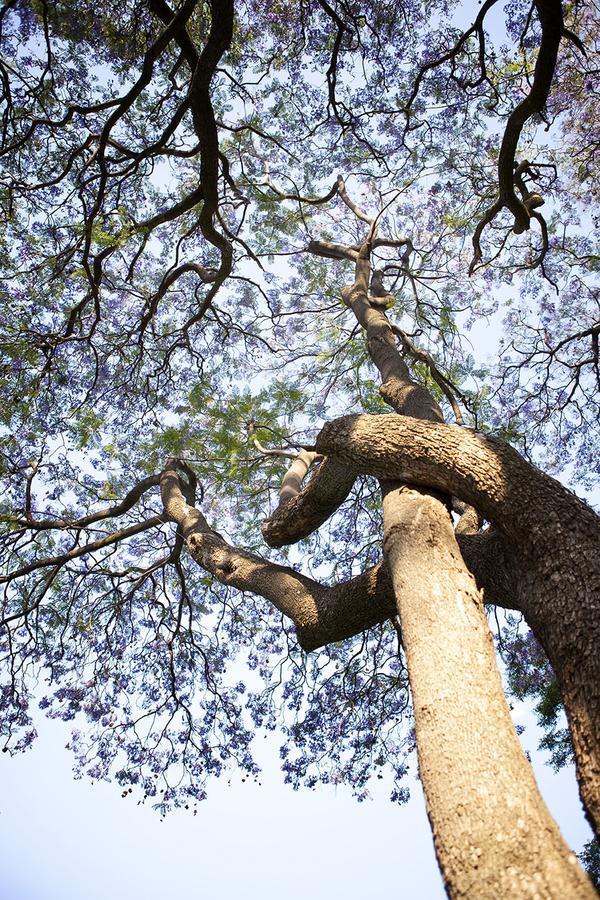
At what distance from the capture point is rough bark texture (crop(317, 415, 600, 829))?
2076 mm

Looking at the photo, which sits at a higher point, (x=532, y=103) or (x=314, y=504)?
(x=532, y=103)

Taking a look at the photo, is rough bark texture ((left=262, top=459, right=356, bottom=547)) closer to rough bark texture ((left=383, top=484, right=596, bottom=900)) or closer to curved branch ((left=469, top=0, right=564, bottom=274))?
rough bark texture ((left=383, top=484, right=596, bottom=900))

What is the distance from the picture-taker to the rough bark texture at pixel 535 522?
2.08 m

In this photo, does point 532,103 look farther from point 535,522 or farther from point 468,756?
point 468,756

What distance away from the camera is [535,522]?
2582 mm

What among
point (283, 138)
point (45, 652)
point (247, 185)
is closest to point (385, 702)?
point (45, 652)

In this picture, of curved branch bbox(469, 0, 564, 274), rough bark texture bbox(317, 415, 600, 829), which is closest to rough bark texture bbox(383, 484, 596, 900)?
rough bark texture bbox(317, 415, 600, 829)

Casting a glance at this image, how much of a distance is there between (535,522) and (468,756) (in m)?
1.20

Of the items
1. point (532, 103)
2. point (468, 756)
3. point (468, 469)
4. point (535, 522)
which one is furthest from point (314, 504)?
point (532, 103)

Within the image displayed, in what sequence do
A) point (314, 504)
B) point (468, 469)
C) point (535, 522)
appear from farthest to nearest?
1. point (314, 504)
2. point (468, 469)
3. point (535, 522)

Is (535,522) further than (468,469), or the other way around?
(468,469)

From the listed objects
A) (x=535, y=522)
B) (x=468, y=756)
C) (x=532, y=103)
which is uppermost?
(x=532, y=103)

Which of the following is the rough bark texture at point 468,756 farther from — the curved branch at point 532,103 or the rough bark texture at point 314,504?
the curved branch at point 532,103

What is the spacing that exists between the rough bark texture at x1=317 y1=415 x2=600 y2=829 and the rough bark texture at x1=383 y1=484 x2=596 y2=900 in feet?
1.01
